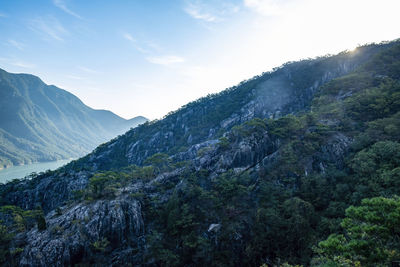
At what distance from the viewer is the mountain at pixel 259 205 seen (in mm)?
15625

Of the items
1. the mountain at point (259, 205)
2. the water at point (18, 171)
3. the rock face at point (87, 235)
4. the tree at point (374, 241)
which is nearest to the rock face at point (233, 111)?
the mountain at point (259, 205)

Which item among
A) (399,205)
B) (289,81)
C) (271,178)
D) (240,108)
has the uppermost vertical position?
(289,81)

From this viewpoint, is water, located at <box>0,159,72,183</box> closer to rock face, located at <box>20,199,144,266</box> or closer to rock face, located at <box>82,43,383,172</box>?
rock face, located at <box>82,43,383,172</box>

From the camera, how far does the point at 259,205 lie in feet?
71.1

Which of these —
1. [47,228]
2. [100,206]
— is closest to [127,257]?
[100,206]

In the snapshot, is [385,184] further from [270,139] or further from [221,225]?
[270,139]

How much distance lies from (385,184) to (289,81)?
69843mm

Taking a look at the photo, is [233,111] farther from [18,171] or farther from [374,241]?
[18,171]

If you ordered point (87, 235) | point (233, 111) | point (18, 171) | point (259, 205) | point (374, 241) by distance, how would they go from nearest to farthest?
point (374, 241) → point (87, 235) → point (259, 205) → point (233, 111) → point (18, 171)

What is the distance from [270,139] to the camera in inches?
1325

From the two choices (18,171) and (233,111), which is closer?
(233,111)

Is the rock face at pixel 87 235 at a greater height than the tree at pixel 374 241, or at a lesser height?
lesser

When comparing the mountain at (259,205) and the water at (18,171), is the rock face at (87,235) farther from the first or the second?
the water at (18,171)

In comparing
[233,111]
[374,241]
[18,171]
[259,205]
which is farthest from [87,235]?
[18,171]
